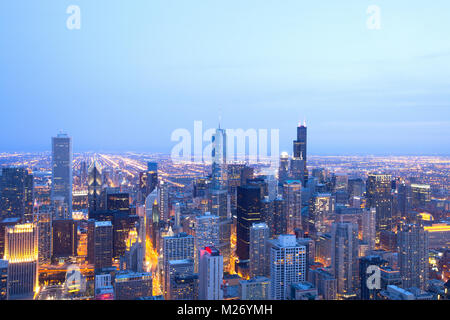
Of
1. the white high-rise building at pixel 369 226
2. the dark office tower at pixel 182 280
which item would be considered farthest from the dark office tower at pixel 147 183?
the white high-rise building at pixel 369 226

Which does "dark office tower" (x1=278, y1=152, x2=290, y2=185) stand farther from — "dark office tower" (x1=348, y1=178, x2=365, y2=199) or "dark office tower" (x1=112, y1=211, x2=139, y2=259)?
"dark office tower" (x1=112, y1=211, x2=139, y2=259)

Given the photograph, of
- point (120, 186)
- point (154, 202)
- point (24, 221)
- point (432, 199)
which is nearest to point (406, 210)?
point (432, 199)

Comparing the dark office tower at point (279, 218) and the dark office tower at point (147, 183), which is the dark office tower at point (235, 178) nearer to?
the dark office tower at point (279, 218)

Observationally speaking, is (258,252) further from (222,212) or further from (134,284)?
(222,212)

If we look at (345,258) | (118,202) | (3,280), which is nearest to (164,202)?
(118,202)

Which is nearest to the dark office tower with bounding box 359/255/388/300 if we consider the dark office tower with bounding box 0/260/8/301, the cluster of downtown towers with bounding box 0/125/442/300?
the cluster of downtown towers with bounding box 0/125/442/300
